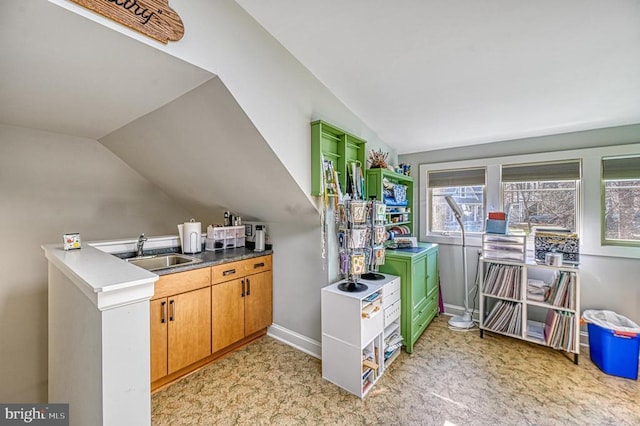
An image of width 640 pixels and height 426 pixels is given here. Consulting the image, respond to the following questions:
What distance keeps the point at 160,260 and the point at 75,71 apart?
1.61 meters

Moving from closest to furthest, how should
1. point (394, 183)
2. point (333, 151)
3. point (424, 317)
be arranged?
point (333, 151)
point (424, 317)
point (394, 183)

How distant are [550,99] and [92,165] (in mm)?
4486

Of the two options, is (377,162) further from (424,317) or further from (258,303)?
(258,303)

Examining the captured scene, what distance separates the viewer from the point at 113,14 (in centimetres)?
116

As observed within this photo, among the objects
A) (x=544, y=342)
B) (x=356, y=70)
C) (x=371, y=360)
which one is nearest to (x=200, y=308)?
(x=371, y=360)

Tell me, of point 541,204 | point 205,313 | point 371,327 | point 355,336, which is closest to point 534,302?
point 541,204

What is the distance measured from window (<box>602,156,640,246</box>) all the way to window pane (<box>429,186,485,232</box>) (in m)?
1.04

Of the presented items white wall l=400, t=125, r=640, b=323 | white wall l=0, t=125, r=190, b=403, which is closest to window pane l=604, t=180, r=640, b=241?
white wall l=400, t=125, r=640, b=323

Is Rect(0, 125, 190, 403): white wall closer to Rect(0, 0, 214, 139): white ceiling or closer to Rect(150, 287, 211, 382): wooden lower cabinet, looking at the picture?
Rect(0, 0, 214, 139): white ceiling

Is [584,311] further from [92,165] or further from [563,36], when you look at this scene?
[92,165]

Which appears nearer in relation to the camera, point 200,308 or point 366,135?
point 200,308

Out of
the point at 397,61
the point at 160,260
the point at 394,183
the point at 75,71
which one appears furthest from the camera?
the point at 394,183

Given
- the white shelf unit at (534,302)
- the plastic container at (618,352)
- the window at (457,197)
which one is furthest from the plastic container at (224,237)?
the plastic container at (618,352)

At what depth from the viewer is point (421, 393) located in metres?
1.92
